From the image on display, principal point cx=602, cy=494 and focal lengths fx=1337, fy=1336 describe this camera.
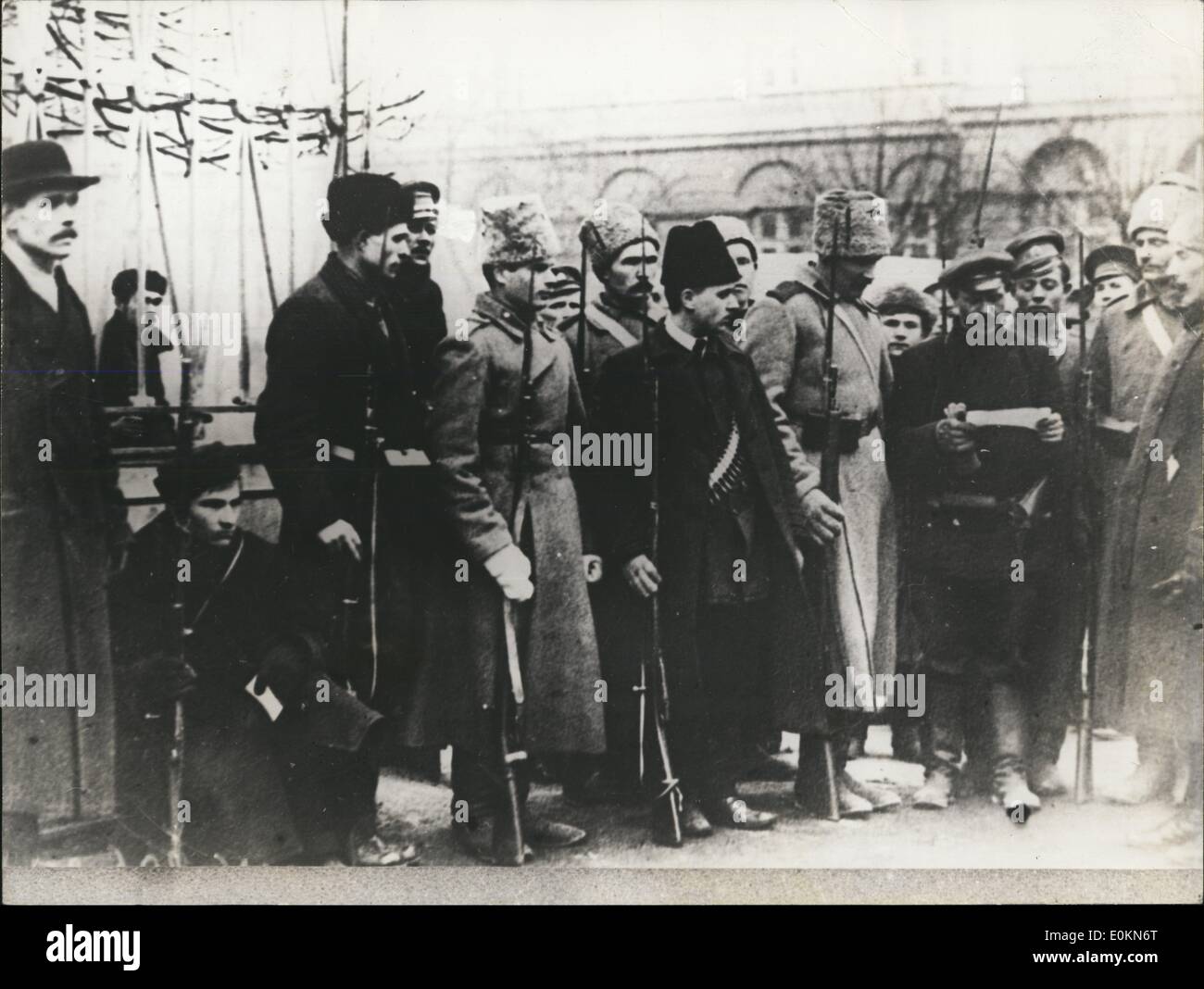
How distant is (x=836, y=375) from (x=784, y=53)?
1.31m

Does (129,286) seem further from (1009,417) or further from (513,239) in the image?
(1009,417)

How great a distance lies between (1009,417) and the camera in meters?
5.37

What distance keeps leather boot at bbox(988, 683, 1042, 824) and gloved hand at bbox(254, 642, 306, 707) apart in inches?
109

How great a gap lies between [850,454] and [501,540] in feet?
4.71

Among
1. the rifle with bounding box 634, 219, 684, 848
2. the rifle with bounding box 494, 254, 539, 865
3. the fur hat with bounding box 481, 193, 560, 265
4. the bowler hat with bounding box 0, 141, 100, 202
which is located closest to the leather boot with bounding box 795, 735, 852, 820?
the rifle with bounding box 634, 219, 684, 848

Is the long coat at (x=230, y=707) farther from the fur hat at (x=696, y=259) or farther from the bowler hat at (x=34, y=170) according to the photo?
the fur hat at (x=696, y=259)

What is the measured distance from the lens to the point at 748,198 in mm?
5344

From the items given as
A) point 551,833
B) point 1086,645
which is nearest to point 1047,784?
point 1086,645

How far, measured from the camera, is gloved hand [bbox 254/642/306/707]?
5.26 m

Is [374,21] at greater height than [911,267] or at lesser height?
greater

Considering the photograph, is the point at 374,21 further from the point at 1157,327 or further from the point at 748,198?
the point at 1157,327

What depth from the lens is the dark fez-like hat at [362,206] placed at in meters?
5.29

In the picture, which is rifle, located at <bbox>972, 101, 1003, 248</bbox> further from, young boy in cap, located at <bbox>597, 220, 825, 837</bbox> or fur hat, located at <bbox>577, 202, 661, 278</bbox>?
fur hat, located at <bbox>577, 202, 661, 278</bbox>
